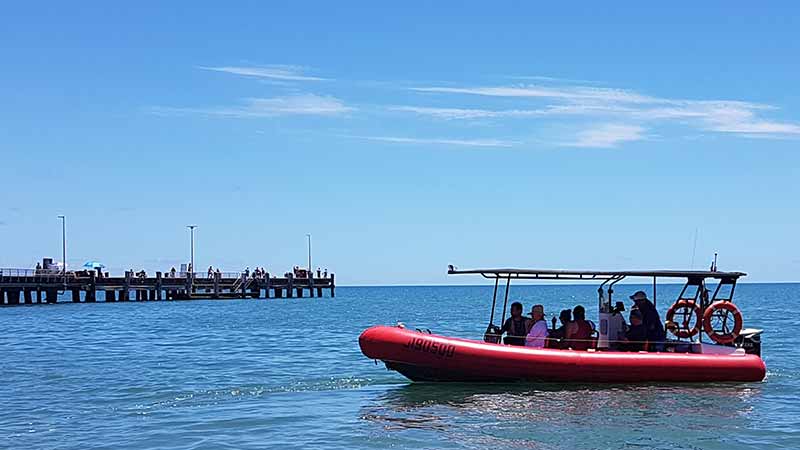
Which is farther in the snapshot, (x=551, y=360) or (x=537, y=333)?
(x=537, y=333)

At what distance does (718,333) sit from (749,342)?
603 mm

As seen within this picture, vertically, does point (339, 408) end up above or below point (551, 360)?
below

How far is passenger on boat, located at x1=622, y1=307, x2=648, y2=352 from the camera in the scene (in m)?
19.3

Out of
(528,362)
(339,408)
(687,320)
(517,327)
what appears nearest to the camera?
(339,408)

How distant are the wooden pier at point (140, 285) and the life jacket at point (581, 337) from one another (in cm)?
4984

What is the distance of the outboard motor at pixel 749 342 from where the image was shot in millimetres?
20062

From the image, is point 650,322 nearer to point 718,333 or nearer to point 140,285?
point 718,333

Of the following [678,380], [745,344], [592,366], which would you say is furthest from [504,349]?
[745,344]

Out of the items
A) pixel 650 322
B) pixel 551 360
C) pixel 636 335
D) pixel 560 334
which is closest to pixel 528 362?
pixel 551 360

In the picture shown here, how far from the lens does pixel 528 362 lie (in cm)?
1856

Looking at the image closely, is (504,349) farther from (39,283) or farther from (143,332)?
(39,283)

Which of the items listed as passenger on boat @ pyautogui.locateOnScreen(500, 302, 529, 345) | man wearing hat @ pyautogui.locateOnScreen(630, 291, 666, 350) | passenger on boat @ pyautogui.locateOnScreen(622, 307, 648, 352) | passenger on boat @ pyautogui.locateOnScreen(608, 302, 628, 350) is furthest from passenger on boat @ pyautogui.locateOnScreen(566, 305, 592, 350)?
man wearing hat @ pyautogui.locateOnScreen(630, 291, 666, 350)

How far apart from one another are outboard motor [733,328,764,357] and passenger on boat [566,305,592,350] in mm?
3060

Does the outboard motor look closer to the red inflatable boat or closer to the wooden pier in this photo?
the red inflatable boat
